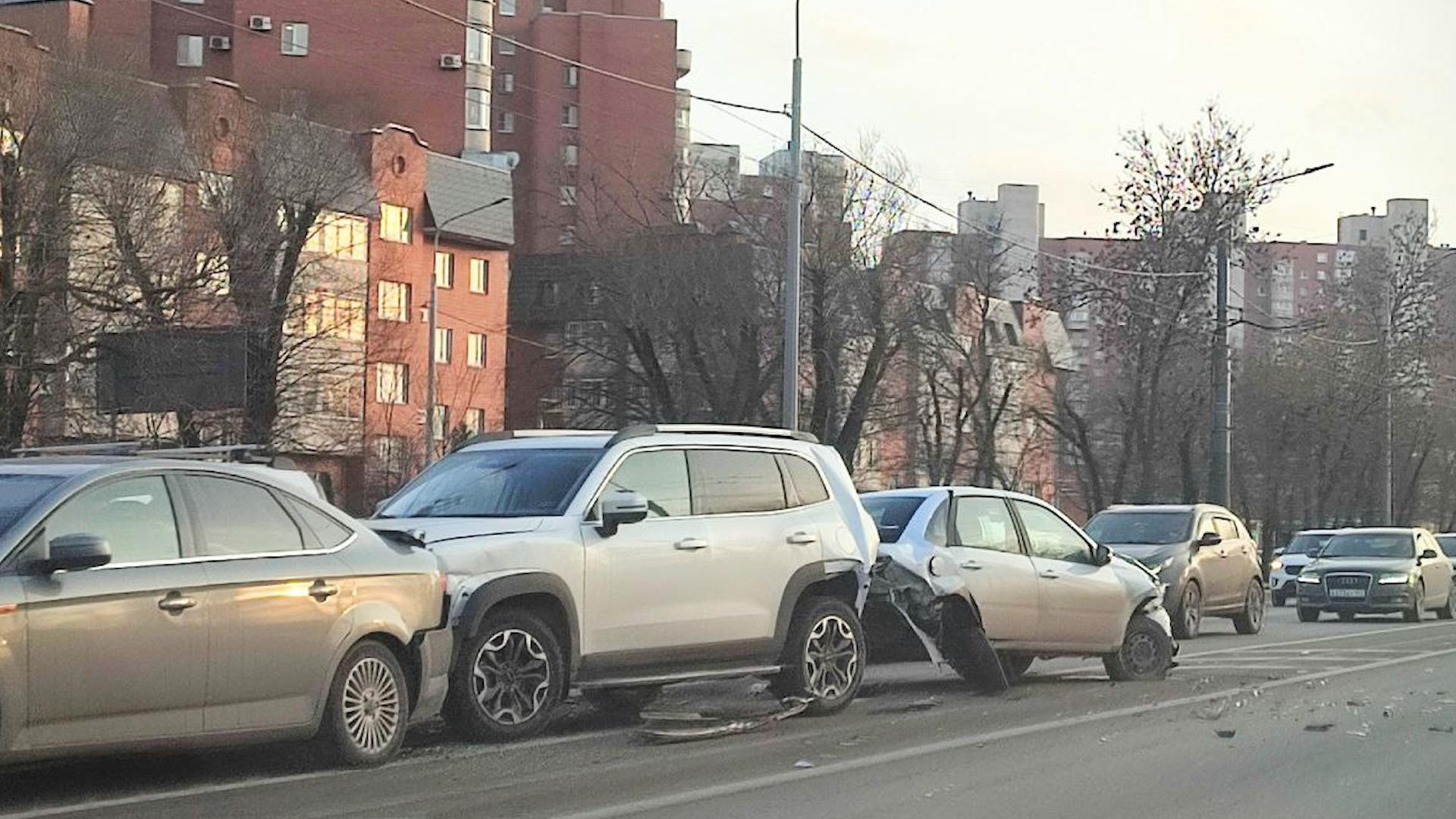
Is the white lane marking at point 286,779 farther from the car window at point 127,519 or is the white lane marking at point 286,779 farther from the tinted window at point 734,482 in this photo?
the tinted window at point 734,482

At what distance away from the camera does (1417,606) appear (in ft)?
93.0

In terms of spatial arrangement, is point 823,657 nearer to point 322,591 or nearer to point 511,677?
point 511,677

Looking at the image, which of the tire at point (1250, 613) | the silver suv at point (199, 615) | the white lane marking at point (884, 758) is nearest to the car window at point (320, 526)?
the silver suv at point (199, 615)

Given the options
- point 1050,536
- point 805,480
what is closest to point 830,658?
point 805,480

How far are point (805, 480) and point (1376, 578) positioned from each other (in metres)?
17.8

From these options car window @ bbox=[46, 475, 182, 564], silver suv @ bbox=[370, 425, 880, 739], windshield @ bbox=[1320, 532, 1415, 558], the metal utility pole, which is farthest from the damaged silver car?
windshield @ bbox=[1320, 532, 1415, 558]

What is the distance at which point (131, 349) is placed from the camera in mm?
36500

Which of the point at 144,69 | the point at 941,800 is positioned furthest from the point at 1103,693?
the point at 144,69

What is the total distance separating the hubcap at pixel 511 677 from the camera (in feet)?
35.0

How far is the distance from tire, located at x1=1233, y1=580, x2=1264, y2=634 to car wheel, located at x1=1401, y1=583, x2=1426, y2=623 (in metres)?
4.86

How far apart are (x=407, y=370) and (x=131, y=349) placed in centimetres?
2673

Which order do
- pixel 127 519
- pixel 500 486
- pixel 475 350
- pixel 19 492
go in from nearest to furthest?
pixel 19 492 → pixel 127 519 → pixel 500 486 → pixel 475 350

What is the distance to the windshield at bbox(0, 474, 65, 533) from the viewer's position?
8164 millimetres

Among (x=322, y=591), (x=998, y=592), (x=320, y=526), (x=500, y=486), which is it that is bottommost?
(x=998, y=592)
